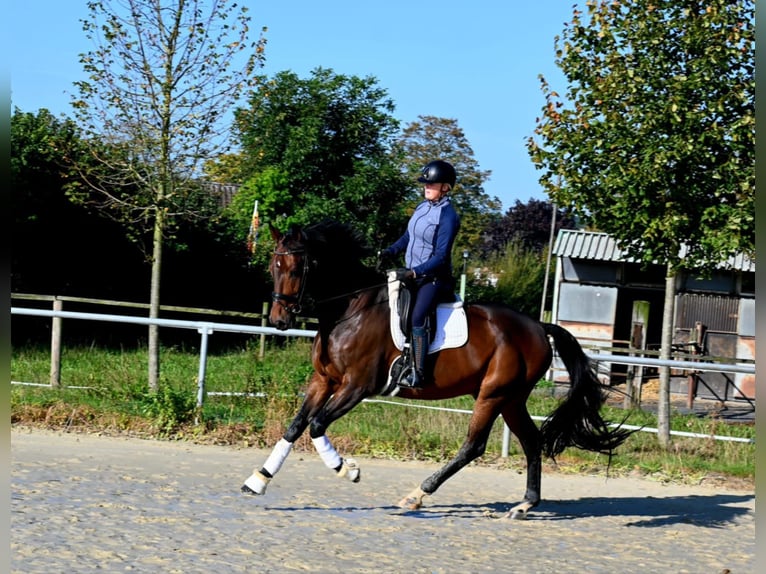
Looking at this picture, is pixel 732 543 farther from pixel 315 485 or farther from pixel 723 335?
pixel 723 335

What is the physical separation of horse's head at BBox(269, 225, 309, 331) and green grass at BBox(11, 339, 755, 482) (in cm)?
390

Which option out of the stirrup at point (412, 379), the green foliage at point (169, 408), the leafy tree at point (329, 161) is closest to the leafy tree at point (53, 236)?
the leafy tree at point (329, 161)

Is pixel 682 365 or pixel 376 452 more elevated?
pixel 682 365

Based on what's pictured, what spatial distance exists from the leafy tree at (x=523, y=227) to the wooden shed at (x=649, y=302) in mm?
34356

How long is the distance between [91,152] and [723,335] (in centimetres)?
2047

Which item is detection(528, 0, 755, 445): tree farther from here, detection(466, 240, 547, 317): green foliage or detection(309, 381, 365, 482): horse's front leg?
detection(466, 240, 547, 317): green foliage

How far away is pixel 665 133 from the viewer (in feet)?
43.9

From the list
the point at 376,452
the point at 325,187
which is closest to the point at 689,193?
the point at 376,452

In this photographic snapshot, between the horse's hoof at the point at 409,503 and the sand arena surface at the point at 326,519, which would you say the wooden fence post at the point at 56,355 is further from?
the horse's hoof at the point at 409,503

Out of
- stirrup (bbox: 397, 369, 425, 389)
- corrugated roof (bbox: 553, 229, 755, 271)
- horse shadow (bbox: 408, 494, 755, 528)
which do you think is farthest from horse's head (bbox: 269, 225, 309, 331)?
corrugated roof (bbox: 553, 229, 755, 271)

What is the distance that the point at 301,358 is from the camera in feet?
56.0

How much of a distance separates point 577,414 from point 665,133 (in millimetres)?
5709

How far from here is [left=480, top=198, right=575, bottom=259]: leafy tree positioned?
65.9m

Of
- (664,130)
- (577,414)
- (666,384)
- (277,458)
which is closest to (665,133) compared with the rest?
(664,130)
